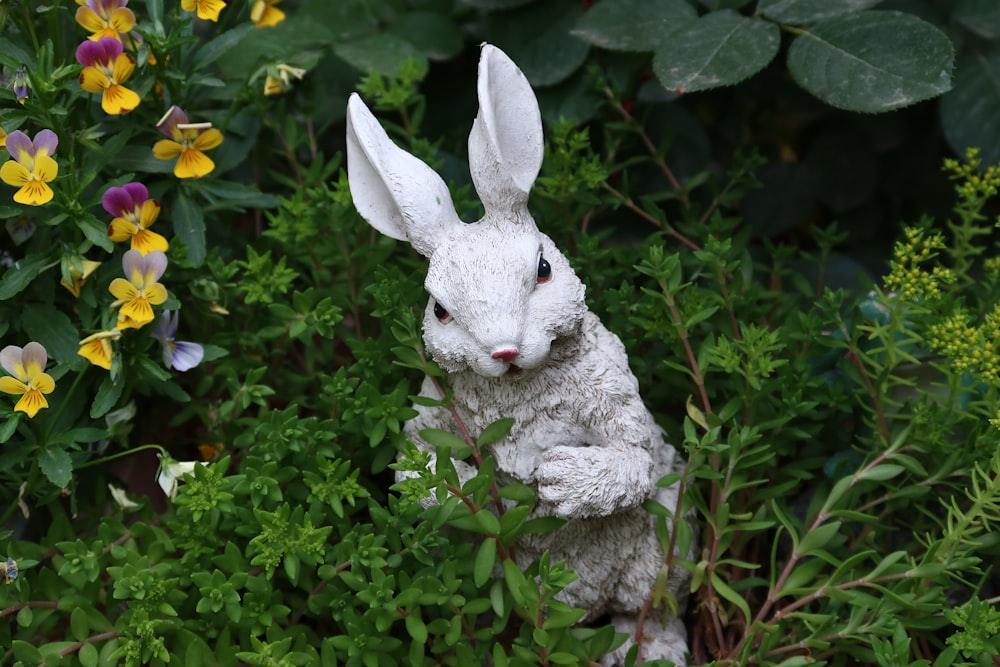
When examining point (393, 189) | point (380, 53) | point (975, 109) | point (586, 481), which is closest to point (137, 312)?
point (393, 189)

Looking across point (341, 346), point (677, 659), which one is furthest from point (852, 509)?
point (341, 346)

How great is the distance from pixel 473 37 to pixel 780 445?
3.55ft

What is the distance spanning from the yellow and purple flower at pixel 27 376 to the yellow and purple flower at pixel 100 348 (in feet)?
0.16

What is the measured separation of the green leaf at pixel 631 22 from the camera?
1.60 metres

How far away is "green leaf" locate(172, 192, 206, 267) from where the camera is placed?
1.42m

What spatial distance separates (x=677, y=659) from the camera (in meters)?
1.29

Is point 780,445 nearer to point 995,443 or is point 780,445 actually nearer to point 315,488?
point 995,443

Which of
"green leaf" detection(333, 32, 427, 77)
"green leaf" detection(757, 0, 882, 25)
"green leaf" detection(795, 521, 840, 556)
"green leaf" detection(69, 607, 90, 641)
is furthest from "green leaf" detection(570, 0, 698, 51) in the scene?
"green leaf" detection(69, 607, 90, 641)

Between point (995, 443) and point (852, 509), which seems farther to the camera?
point (852, 509)

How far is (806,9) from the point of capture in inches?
61.8

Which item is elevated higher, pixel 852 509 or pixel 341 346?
pixel 852 509

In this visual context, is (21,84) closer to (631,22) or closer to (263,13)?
(263,13)

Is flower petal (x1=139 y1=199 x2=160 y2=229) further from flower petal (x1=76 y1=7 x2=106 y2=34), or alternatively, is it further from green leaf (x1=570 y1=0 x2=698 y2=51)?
green leaf (x1=570 y1=0 x2=698 y2=51)

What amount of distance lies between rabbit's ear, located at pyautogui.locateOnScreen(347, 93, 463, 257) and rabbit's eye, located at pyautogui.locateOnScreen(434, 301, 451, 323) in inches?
2.9
